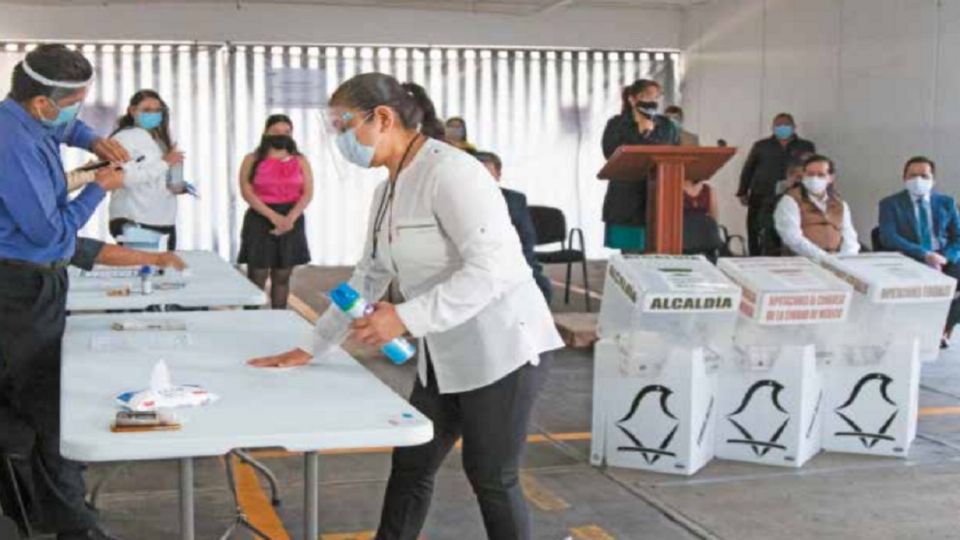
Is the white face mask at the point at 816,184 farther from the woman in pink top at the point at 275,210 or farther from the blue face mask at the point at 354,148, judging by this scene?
the blue face mask at the point at 354,148

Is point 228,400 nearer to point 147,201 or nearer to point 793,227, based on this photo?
point 147,201

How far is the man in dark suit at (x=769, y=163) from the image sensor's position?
1117 cm

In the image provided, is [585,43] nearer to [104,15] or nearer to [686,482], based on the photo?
[104,15]

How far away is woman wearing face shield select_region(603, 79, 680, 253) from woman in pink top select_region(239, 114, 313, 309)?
1.90 meters

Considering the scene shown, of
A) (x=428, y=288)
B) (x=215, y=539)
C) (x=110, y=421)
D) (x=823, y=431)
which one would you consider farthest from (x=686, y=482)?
(x=110, y=421)

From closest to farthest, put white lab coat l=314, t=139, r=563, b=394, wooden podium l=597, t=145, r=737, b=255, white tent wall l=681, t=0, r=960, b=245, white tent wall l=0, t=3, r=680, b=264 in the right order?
white lab coat l=314, t=139, r=563, b=394
wooden podium l=597, t=145, r=737, b=255
white tent wall l=681, t=0, r=960, b=245
white tent wall l=0, t=3, r=680, b=264

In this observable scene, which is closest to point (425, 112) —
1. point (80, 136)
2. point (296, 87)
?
point (80, 136)

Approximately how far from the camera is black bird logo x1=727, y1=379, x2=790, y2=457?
4.88 metres

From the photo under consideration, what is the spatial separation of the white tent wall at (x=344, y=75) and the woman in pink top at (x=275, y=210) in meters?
5.19

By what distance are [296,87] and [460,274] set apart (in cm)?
1059

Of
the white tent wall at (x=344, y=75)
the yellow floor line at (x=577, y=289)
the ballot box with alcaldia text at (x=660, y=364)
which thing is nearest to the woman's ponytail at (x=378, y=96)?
the ballot box with alcaldia text at (x=660, y=364)

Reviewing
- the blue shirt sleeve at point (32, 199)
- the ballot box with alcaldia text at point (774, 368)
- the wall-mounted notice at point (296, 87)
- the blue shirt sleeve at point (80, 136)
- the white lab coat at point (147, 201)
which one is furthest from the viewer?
the wall-mounted notice at point (296, 87)

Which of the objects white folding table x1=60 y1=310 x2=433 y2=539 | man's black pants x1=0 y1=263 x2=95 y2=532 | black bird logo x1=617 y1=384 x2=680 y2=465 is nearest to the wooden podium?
black bird logo x1=617 y1=384 x2=680 y2=465

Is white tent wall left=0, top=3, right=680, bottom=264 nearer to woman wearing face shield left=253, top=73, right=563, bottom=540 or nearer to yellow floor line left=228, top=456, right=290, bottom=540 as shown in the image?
yellow floor line left=228, top=456, right=290, bottom=540
